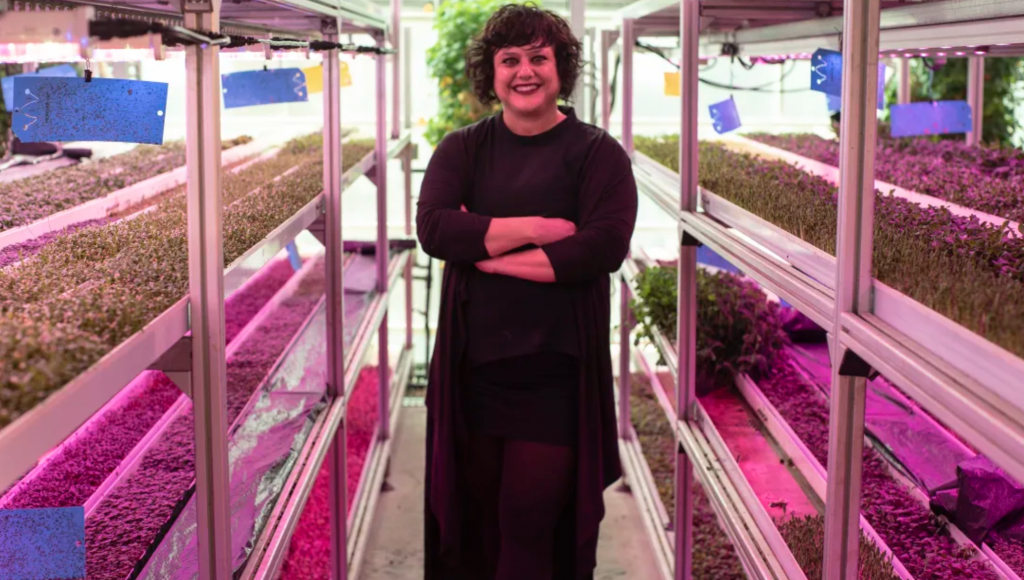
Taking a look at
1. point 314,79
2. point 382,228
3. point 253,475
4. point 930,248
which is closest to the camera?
point 930,248

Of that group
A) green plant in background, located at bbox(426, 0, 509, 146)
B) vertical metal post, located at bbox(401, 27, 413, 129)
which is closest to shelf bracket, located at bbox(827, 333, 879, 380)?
green plant in background, located at bbox(426, 0, 509, 146)

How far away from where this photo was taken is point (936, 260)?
140 centimetres

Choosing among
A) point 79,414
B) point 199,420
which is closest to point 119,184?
point 199,420

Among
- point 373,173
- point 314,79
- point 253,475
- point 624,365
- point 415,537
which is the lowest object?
point 415,537

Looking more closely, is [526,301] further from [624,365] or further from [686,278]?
[624,365]

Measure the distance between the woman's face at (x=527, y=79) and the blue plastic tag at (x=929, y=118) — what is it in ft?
4.37

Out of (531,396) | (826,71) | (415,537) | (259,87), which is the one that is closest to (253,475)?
(531,396)

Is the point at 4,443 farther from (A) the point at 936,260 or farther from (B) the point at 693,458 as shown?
(B) the point at 693,458

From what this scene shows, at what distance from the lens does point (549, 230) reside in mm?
2373

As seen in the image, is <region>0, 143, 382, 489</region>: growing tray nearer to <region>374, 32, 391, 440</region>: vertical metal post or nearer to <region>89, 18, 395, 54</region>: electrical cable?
<region>89, 18, 395, 54</region>: electrical cable

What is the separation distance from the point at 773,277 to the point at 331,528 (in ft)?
5.14

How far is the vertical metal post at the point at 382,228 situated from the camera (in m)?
3.86

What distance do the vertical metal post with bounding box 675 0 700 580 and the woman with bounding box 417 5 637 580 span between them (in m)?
0.26

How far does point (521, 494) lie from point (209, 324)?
4.07ft
